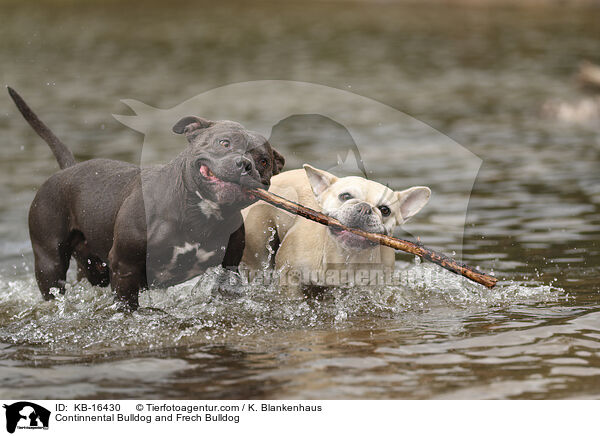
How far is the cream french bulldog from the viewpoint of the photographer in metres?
5.98

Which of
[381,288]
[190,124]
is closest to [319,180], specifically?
[381,288]

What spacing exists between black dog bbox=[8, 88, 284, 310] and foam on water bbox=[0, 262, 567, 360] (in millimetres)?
263

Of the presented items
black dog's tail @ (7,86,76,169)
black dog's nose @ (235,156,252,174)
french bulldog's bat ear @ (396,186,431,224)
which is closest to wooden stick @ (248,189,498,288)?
black dog's nose @ (235,156,252,174)

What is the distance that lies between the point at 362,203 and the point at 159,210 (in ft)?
4.56

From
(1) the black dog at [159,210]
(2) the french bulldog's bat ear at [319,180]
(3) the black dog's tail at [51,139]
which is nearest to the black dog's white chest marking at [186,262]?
(1) the black dog at [159,210]

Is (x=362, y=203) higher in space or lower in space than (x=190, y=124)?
lower

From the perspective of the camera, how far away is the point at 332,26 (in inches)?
1188

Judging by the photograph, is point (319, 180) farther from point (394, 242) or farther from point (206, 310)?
point (206, 310)

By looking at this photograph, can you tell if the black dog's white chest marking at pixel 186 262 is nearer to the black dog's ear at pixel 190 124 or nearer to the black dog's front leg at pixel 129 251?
the black dog's front leg at pixel 129 251

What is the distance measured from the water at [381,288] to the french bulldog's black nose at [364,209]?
775mm

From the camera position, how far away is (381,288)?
638 cm

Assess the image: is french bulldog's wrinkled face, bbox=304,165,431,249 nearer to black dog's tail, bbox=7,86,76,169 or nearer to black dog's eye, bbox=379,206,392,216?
black dog's eye, bbox=379,206,392,216
